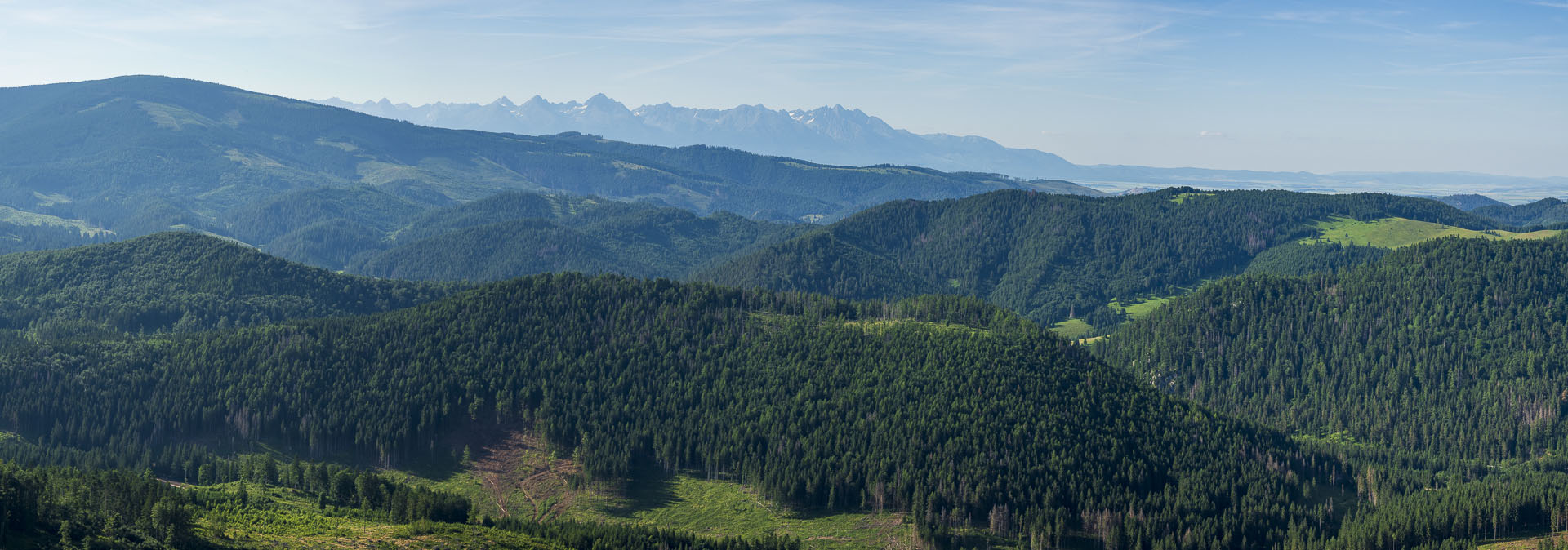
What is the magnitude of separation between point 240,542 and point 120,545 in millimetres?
17402

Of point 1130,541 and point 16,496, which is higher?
point 16,496

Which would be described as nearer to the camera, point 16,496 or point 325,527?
point 16,496

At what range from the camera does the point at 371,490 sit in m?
196

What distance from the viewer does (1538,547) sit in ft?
618

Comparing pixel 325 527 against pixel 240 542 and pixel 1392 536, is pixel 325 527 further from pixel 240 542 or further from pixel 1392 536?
pixel 1392 536

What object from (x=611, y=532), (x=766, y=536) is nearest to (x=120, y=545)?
(x=611, y=532)

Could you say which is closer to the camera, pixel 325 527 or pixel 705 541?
pixel 325 527

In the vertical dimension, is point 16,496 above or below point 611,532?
above

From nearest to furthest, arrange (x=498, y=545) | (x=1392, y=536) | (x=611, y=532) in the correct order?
(x=498, y=545)
(x=611, y=532)
(x=1392, y=536)

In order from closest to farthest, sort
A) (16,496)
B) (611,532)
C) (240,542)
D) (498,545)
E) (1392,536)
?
(16,496)
(240,542)
(498,545)
(611,532)
(1392,536)

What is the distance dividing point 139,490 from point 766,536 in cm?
9644

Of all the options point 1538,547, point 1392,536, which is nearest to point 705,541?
point 1392,536

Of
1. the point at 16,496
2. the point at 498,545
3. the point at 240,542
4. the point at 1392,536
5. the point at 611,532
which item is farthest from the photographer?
the point at 1392,536

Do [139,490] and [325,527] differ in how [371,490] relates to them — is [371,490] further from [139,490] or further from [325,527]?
[139,490]
